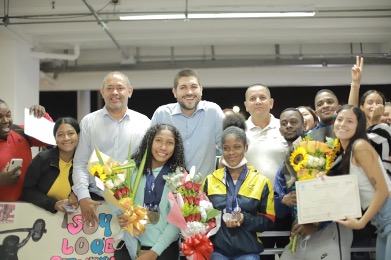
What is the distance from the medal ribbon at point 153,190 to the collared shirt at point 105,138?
0.48 m

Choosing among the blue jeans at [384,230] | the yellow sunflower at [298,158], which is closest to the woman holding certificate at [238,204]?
the yellow sunflower at [298,158]

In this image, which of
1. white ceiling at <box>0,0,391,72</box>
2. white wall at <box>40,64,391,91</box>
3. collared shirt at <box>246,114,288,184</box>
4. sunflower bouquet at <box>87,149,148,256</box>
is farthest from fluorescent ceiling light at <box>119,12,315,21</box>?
sunflower bouquet at <box>87,149,148,256</box>

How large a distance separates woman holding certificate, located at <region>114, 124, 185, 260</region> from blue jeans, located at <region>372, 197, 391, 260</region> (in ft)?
4.68

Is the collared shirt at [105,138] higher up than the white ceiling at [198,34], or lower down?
lower down

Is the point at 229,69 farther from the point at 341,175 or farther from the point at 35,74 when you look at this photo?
the point at 341,175

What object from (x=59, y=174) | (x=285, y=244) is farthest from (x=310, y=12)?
(x=59, y=174)

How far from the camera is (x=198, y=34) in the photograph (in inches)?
379

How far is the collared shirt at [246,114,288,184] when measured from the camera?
3.67 m

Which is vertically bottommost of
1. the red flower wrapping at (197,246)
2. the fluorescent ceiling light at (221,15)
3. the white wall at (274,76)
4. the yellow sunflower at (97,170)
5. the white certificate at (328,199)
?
the red flower wrapping at (197,246)

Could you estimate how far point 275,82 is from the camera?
10789 millimetres

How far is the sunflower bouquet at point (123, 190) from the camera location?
2889mm

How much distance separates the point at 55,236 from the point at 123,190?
917 millimetres

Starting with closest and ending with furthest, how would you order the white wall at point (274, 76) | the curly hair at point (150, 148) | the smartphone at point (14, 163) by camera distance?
the curly hair at point (150, 148) → the smartphone at point (14, 163) → the white wall at point (274, 76)

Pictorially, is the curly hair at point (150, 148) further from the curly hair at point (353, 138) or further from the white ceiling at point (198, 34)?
the white ceiling at point (198, 34)
